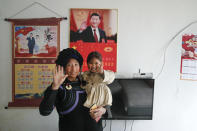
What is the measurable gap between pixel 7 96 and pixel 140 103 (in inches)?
68.1

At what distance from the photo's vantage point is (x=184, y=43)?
1885mm

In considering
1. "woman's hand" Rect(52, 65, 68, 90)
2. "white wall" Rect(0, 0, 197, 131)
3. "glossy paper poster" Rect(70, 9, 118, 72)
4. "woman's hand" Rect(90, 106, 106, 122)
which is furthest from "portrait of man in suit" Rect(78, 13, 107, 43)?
"woman's hand" Rect(90, 106, 106, 122)

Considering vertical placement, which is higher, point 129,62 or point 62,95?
point 129,62

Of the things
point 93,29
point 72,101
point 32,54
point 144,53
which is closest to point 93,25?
point 93,29

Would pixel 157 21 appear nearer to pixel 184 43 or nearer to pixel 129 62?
pixel 184 43

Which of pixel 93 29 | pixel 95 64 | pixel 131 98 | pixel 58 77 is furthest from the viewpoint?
pixel 93 29

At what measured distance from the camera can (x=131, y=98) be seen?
167 cm

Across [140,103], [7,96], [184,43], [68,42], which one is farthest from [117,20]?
[7,96]

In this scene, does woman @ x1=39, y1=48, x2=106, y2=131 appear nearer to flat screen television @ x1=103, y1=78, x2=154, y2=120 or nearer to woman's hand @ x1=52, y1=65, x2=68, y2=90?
woman's hand @ x1=52, y1=65, x2=68, y2=90

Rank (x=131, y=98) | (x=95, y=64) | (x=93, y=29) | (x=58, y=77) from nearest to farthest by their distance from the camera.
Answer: (x=58, y=77)
(x=95, y=64)
(x=131, y=98)
(x=93, y=29)

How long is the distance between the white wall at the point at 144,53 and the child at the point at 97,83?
31.4 inches

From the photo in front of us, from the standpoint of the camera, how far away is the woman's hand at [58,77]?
3.12ft

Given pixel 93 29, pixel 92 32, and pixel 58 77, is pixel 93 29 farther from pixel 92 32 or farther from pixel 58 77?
pixel 58 77

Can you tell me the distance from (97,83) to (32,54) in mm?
1175
